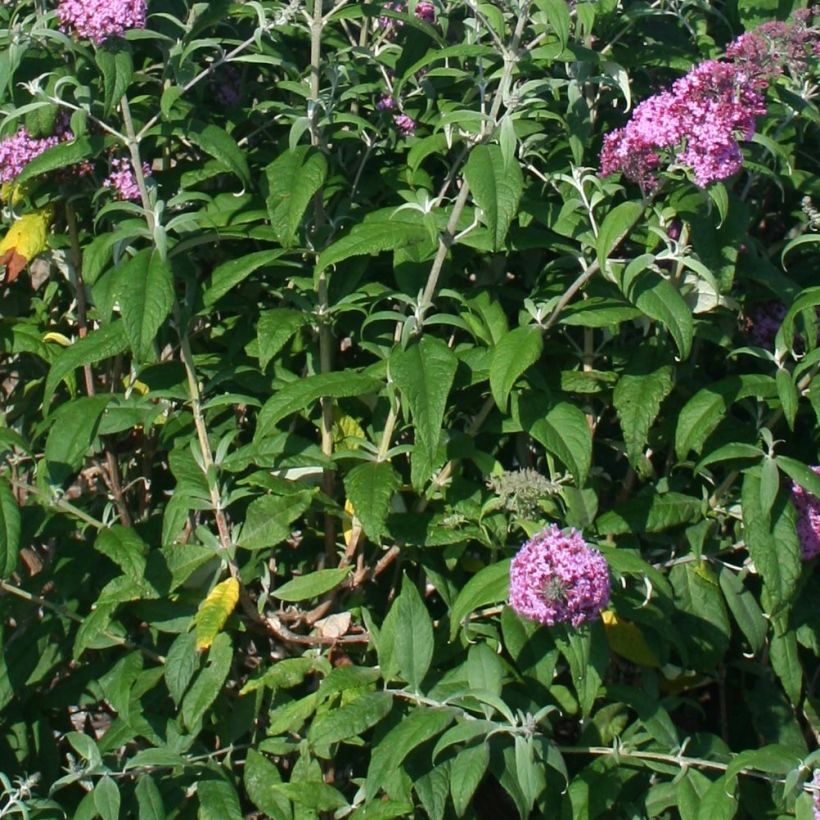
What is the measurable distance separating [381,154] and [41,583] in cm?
132

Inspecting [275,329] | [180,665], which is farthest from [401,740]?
[275,329]

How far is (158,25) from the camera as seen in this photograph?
3.06 meters

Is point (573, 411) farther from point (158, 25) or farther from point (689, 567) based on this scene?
point (158, 25)

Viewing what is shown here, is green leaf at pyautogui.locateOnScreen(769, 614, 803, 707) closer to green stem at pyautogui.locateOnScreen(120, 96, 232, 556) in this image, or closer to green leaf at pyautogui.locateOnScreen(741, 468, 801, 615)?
green leaf at pyautogui.locateOnScreen(741, 468, 801, 615)

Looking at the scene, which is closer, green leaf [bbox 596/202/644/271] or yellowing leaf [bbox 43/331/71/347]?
green leaf [bbox 596/202/644/271]

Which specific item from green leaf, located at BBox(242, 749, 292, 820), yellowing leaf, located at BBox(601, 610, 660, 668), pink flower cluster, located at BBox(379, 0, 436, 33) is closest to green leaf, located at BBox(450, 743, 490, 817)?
green leaf, located at BBox(242, 749, 292, 820)

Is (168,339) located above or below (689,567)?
above

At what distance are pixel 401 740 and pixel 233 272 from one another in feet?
3.32

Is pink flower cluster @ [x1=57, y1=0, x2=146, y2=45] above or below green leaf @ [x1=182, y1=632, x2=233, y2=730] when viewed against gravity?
above

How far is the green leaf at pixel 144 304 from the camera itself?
99.7 inches

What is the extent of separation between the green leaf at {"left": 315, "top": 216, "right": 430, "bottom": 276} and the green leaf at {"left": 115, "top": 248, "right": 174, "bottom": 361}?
310 millimetres

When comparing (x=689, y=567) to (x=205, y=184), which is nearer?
(x=689, y=567)

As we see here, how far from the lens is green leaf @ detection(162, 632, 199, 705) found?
8.83 ft

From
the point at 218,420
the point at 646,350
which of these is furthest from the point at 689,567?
the point at 218,420
